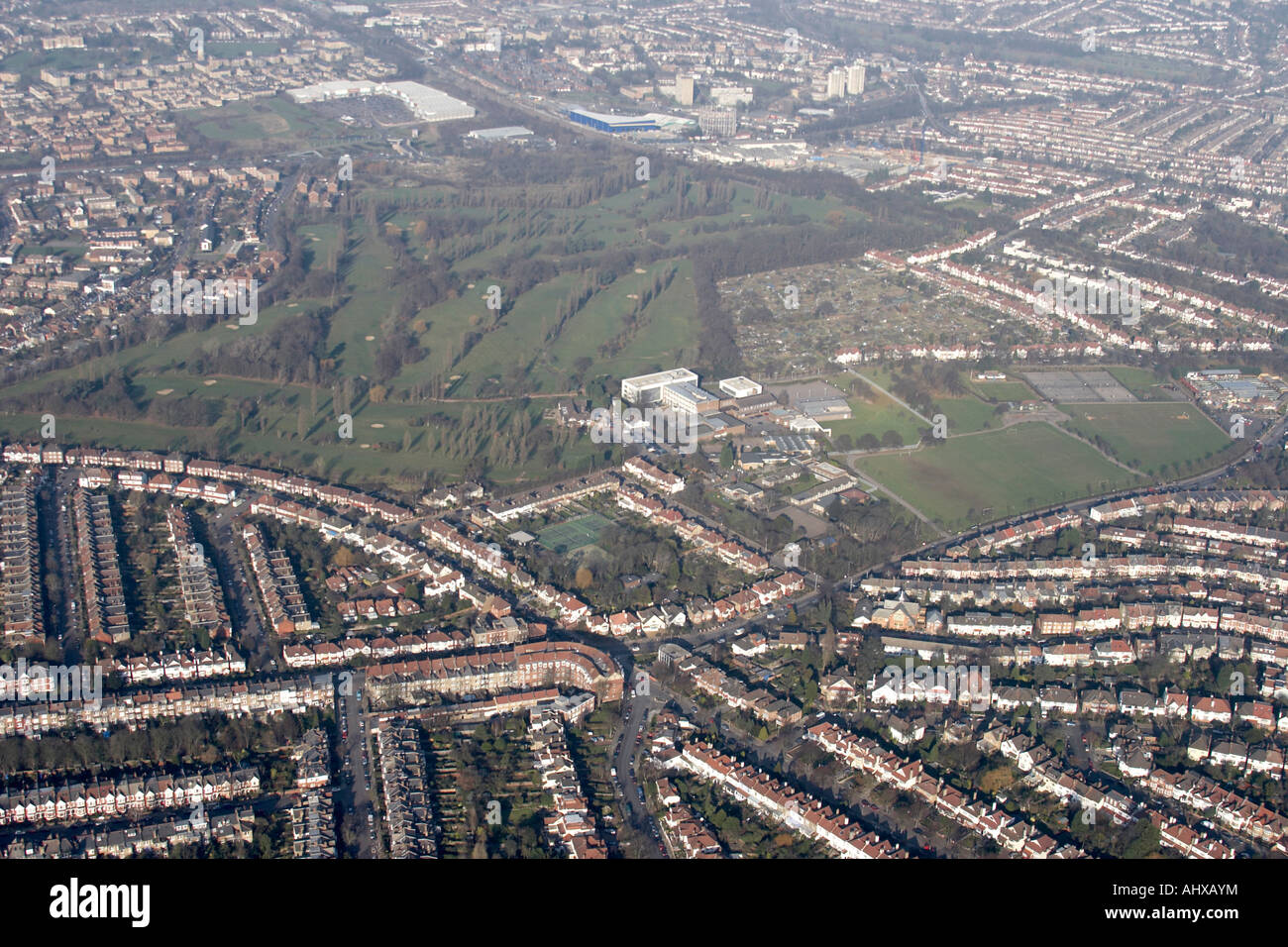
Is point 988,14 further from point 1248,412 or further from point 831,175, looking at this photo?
point 1248,412

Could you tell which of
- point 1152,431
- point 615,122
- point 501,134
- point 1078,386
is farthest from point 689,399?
point 615,122

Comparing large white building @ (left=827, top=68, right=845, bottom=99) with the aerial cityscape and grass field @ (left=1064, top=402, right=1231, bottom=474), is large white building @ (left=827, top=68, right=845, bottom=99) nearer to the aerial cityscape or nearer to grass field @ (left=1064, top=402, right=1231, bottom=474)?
the aerial cityscape

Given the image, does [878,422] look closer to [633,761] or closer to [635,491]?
[635,491]

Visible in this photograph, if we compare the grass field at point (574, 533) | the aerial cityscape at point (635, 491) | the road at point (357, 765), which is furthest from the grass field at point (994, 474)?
the road at point (357, 765)

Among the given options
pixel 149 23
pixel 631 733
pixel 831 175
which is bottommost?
pixel 631 733

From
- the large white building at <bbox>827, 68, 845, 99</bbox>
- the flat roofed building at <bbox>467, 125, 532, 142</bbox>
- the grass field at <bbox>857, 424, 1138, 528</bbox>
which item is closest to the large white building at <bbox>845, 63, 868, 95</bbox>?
the large white building at <bbox>827, 68, 845, 99</bbox>

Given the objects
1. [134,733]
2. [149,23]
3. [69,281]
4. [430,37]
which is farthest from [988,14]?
[134,733]
